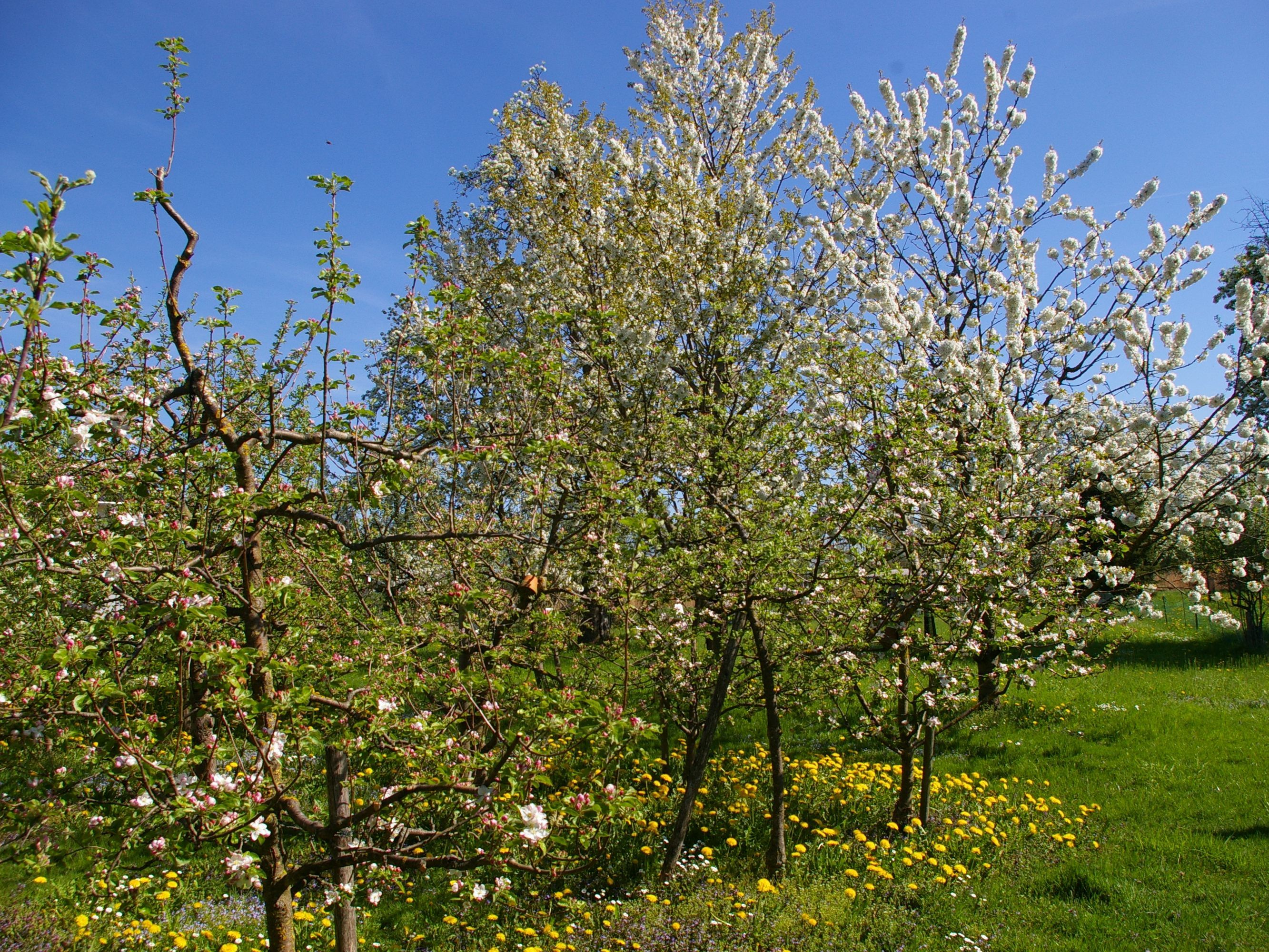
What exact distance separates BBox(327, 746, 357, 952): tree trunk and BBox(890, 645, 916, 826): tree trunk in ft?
12.8

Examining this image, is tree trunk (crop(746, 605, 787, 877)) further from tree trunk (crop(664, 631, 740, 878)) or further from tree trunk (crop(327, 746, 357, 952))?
tree trunk (crop(327, 746, 357, 952))

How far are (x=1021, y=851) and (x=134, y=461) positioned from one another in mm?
6449

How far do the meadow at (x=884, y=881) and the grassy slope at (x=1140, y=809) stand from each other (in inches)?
0.8

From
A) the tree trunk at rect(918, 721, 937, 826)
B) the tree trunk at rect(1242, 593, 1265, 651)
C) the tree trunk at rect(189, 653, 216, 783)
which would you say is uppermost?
the tree trunk at rect(189, 653, 216, 783)

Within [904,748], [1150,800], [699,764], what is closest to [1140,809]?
[1150,800]

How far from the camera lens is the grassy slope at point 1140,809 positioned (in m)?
4.47

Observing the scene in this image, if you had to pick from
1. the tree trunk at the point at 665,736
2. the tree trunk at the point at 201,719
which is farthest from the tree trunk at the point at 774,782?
the tree trunk at the point at 201,719

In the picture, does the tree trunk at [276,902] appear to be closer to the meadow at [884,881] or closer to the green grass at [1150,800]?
the meadow at [884,881]

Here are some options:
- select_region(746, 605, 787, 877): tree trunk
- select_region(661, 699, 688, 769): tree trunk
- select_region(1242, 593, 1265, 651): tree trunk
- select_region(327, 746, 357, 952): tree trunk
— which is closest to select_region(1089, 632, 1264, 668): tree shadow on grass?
select_region(1242, 593, 1265, 651): tree trunk

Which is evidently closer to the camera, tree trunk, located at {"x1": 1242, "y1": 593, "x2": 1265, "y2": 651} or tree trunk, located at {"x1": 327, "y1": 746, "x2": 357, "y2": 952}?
tree trunk, located at {"x1": 327, "y1": 746, "x2": 357, "y2": 952}

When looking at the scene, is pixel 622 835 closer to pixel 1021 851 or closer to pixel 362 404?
pixel 1021 851

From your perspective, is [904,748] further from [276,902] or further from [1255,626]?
[1255,626]

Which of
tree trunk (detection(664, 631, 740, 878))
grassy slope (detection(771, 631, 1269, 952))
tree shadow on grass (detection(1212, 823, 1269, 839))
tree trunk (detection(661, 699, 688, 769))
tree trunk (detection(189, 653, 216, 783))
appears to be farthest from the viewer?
tree trunk (detection(661, 699, 688, 769))

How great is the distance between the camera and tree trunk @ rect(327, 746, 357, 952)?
3010mm
